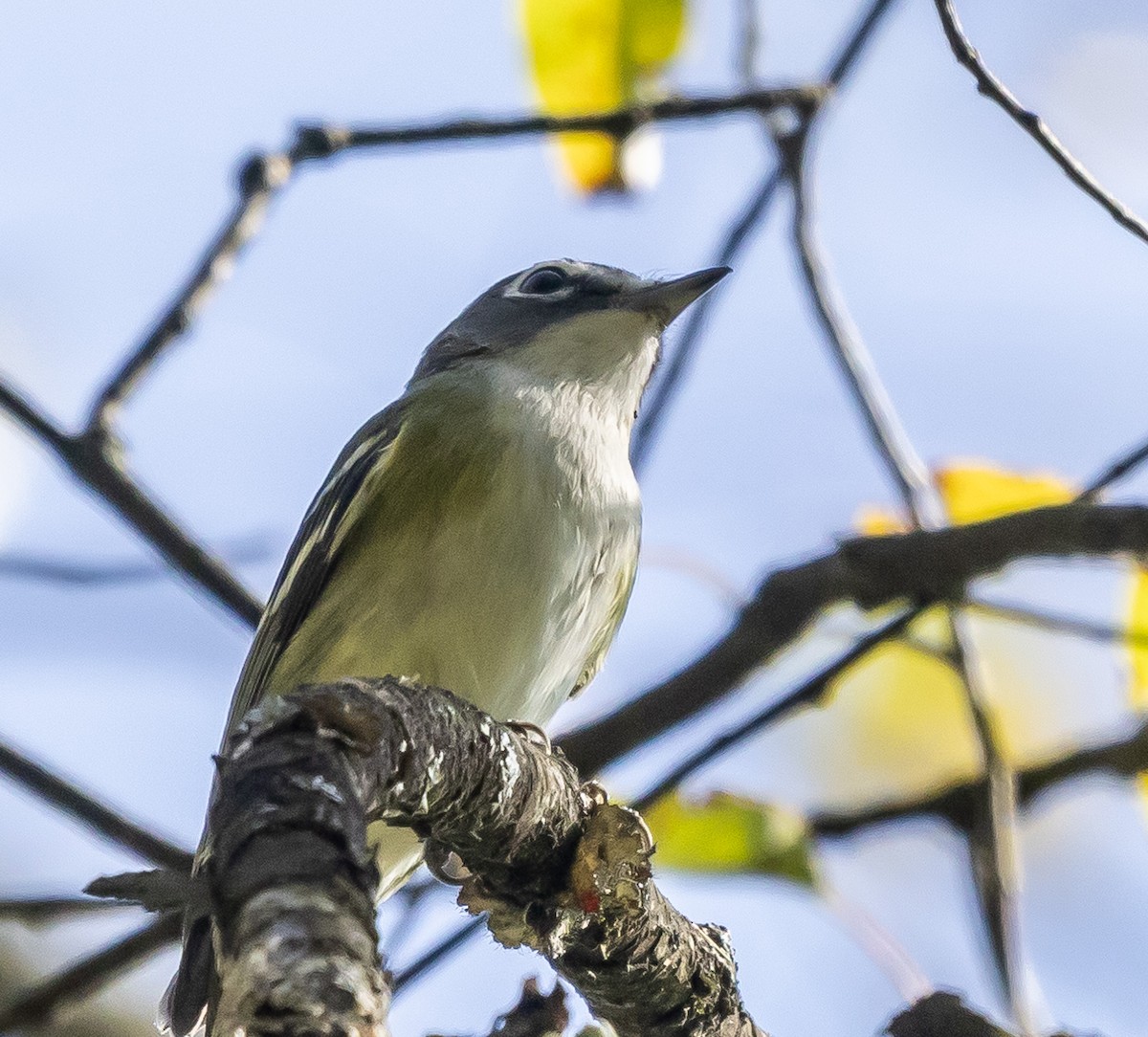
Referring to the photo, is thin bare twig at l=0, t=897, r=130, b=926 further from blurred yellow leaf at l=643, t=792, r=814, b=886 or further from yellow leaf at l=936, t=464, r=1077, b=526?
yellow leaf at l=936, t=464, r=1077, b=526

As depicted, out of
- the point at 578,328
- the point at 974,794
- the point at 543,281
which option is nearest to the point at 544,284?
the point at 543,281

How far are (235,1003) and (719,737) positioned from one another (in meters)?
3.05

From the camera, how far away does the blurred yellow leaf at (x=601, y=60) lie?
14.5ft

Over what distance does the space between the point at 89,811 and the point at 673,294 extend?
228 cm

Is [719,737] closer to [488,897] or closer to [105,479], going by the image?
[488,897]

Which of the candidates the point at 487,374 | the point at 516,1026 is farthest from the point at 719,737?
the point at 516,1026

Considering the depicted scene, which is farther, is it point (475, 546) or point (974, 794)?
point (974, 794)

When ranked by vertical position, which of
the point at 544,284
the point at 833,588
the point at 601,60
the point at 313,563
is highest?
the point at 544,284

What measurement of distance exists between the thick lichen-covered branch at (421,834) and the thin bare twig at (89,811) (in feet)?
3.90

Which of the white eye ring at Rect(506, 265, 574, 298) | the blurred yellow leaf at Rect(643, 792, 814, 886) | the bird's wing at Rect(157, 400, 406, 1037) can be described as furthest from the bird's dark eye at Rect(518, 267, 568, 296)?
the blurred yellow leaf at Rect(643, 792, 814, 886)

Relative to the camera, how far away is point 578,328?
503 cm

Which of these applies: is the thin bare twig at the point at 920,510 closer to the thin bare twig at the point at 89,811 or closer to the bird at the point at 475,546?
the bird at the point at 475,546

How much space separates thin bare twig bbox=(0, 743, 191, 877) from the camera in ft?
13.3

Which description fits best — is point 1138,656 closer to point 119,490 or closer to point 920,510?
point 920,510
